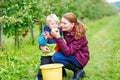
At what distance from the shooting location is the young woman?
547cm

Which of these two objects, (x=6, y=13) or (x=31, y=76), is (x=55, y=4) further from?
(x=31, y=76)

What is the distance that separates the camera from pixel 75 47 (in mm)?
5473

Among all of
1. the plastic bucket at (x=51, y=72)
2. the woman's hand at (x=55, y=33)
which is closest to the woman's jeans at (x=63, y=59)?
the plastic bucket at (x=51, y=72)

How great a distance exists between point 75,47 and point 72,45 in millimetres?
59

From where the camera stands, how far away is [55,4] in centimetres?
1112

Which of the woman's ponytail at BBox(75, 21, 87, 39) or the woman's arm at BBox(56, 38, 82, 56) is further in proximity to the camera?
the woman's ponytail at BBox(75, 21, 87, 39)

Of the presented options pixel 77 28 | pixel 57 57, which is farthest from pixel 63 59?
pixel 77 28

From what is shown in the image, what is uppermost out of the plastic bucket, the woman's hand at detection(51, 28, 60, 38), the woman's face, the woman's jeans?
the woman's face

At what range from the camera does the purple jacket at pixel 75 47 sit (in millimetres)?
5409

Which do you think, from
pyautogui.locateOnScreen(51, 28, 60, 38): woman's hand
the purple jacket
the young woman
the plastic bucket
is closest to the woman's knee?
the young woman

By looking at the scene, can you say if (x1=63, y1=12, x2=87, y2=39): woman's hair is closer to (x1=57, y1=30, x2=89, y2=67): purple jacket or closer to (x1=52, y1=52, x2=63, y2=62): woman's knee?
(x1=57, y1=30, x2=89, y2=67): purple jacket

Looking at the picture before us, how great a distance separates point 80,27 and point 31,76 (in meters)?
1.24

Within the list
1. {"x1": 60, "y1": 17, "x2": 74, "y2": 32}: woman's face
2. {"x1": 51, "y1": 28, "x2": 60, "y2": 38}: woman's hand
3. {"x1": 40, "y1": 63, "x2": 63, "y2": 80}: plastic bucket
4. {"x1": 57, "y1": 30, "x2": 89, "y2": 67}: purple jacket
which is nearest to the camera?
{"x1": 40, "y1": 63, "x2": 63, "y2": 80}: plastic bucket

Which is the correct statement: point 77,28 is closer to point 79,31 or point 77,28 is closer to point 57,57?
point 79,31
